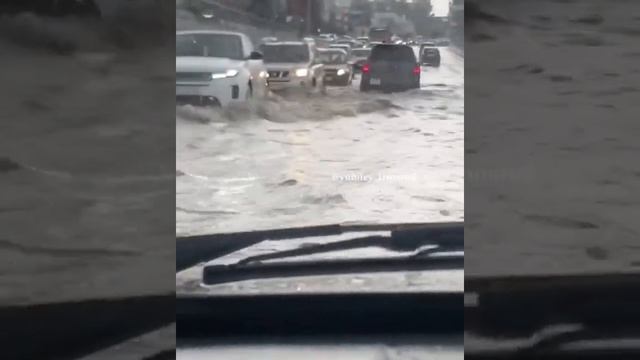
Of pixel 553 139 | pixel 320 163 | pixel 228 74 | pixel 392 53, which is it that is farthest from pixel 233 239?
pixel 553 139

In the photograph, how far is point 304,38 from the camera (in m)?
2.97

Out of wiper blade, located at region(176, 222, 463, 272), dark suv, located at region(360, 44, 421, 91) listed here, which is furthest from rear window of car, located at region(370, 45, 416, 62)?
wiper blade, located at region(176, 222, 463, 272)

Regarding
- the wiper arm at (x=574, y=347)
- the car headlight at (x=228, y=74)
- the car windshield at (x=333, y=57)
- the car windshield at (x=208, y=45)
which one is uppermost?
the car windshield at (x=208, y=45)

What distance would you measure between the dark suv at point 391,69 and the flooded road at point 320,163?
9cm

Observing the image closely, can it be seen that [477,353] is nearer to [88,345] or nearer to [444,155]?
[444,155]

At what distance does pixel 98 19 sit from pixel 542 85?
4.79 feet

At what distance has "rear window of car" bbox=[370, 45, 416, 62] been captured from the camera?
3059mm

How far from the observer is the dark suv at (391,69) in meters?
3.06

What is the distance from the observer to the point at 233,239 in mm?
3010

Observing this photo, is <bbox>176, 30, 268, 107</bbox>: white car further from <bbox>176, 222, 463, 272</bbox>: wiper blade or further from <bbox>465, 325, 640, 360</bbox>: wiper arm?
<bbox>465, 325, 640, 360</bbox>: wiper arm

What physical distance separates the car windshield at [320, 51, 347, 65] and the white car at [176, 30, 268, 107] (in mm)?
193

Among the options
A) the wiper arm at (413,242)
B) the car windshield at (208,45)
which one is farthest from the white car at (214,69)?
the wiper arm at (413,242)

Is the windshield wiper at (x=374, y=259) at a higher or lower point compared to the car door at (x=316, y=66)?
lower

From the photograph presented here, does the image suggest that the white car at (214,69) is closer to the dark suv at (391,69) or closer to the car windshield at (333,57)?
the car windshield at (333,57)
